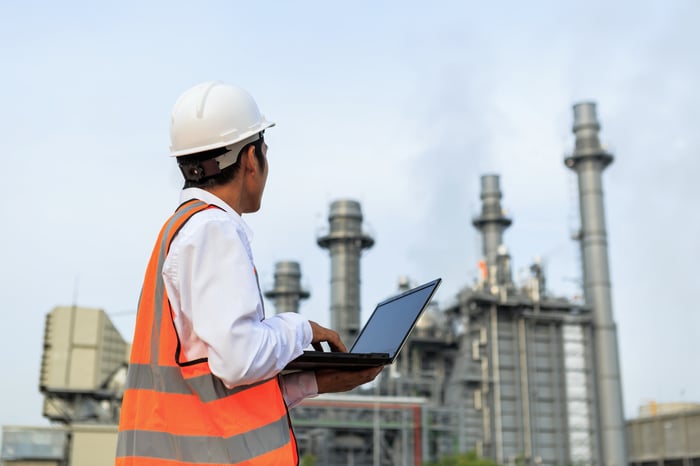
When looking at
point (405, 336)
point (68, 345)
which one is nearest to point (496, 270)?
point (68, 345)

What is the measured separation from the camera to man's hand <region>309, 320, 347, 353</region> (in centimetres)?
258

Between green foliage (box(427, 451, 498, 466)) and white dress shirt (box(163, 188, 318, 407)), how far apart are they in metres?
38.6

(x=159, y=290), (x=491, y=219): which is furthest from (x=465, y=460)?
(x=159, y=290)

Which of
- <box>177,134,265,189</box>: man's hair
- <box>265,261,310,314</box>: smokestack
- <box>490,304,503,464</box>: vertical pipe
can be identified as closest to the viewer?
<box>177,134,265,189</box>: man's hair

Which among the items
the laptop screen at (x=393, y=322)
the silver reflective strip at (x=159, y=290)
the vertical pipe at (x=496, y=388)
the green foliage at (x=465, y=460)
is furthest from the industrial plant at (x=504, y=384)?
the silver reflective strip at (x=159, y=290)

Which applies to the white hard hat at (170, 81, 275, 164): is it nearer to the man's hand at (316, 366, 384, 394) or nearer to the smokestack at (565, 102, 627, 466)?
the man's hand at (316, 366, 384, 394)

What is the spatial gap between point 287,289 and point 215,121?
175 ft

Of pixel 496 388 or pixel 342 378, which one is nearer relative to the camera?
pixel 342 378

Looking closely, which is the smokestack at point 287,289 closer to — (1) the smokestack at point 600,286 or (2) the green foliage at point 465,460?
(2) the green foliage at point 465,460

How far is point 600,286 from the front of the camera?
45.7 metres

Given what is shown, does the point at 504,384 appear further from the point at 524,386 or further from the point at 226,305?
the point at 226,305

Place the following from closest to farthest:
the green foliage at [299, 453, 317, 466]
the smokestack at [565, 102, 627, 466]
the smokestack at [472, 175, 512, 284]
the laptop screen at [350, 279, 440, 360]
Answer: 1. the laptop screen at [350, 279, 440, 360]
2. the green foliage at [299, 453, 317, 466]
3. the smokestack at [565, 102, 627, 466]
4. the smokestack at [472, 175, 512, 284]

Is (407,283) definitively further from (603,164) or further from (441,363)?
(603,164)

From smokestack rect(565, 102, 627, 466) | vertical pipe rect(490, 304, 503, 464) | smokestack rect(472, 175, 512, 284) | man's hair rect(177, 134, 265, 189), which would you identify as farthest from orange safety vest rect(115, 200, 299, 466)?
smokestack rect(472, 175, 512, 284)
